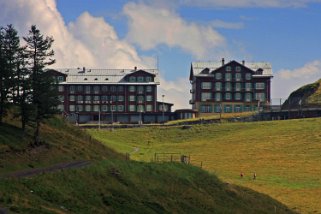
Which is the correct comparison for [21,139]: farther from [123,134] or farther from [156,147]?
[123,134]

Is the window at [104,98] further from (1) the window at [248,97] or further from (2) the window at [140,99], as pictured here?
(1) the window at [248,97]

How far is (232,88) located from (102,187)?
147m

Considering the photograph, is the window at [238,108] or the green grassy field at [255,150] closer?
the green grassy field at [255,150]

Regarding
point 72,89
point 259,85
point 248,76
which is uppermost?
point 248,76

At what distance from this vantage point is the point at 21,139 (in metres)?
Result: 58.0

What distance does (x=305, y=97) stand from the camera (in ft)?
608

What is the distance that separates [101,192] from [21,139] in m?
19.1

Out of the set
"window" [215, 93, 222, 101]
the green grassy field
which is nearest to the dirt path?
the green grassy field

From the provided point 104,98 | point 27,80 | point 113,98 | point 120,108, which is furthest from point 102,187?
point 113,98

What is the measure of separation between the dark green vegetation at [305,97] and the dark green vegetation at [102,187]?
11348cm

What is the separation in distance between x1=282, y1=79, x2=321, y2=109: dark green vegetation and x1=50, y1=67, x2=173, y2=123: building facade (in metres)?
38.5

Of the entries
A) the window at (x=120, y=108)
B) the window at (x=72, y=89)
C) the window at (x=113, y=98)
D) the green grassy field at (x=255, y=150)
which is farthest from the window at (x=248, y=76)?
the window at (x=72, y=89)

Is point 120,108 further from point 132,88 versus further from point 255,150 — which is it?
point 255,150

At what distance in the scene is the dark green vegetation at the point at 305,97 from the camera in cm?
17582
